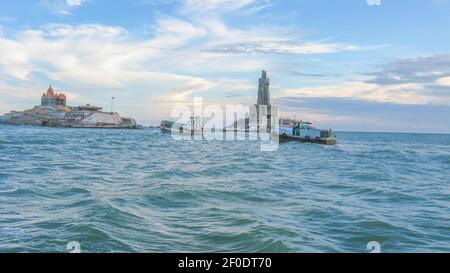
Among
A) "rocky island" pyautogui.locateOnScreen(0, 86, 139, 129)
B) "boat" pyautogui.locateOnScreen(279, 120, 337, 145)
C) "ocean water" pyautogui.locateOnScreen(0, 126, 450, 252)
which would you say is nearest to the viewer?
"ocean water" pyautogui.locateOnScreen(0, 126, 450, 252)

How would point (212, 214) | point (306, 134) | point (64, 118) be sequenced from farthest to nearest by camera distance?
point (64, 118)
point (306, 134)
point (212, 214)

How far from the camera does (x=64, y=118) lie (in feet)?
575

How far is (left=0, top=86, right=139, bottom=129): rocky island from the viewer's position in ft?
569

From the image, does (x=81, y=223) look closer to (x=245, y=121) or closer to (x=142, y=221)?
(x=142, y=221)

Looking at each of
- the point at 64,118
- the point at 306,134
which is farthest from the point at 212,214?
the point at 64,118

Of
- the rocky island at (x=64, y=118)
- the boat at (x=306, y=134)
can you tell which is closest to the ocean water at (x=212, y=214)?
the boat at (x=306, y=134)

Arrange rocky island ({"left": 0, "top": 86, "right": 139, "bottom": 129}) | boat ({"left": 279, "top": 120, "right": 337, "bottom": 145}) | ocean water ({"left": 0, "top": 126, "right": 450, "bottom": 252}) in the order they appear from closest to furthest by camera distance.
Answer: ocean water ({"left": 0, "top": 126, "right": 450, "bottom": 252}) < boat ({"left": 279, "top": 120, "right": 337, "bottom": 145}) < rocky island ({"left": 0, "top": 86, "right": 139, "bottom": 129})

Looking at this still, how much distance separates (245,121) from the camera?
160750mm

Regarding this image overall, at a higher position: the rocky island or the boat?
the rocky island

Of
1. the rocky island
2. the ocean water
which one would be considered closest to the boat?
the ocean water

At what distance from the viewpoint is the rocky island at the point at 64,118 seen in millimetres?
173375

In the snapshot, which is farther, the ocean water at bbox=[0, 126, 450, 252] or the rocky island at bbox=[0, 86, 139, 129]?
the rocky island at bbox=[0, 86, 139, 129]

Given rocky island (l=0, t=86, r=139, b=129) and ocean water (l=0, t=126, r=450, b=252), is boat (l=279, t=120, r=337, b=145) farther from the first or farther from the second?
rocky island (l=0, t=86, r=139, b=129)

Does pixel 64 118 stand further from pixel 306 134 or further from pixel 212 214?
pixel 212 214
